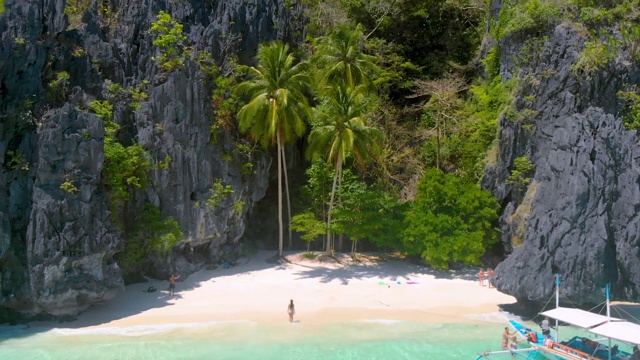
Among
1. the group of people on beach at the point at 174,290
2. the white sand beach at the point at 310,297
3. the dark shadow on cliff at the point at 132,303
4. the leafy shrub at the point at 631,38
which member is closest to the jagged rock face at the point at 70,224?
the dark shadow on cliff at the point at 132,303

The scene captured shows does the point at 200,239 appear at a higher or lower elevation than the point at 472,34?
lower

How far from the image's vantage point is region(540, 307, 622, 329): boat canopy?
50.1ft

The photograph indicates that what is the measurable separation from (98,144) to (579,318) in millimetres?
17454

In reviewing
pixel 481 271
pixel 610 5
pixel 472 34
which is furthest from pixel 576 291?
pixel 472 34

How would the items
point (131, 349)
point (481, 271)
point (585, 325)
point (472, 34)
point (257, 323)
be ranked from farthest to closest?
point (472, 34), point (481, 271), point (257, 323), point (131, 349), point (585, 325)

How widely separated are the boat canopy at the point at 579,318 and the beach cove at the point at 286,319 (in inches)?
88.4

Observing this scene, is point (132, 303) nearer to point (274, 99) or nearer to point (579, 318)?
point (274, 99)

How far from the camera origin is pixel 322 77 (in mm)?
28844

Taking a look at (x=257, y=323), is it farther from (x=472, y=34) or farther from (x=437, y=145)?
(x=472, y=34)

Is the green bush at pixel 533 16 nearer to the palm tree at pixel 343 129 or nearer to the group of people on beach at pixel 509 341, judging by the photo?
the palm tree at pixel 343 129

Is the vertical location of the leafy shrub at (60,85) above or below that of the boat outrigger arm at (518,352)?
above

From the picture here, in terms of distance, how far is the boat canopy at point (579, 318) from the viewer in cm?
1528

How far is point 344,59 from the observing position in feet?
93.2

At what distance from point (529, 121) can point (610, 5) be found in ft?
21.0
